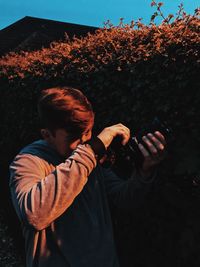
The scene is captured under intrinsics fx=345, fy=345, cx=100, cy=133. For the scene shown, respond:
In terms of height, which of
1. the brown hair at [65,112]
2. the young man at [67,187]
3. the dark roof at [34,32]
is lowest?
the young man at [67,187]

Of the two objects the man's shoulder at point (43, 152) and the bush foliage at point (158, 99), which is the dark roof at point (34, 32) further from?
the man's shoulder at point (43, 152)

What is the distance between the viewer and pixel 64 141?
5.79ft

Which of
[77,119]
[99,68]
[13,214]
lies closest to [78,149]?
[77,119]

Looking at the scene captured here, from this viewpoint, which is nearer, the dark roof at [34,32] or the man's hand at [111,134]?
the man's hand at [111,134]

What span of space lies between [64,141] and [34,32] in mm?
14870

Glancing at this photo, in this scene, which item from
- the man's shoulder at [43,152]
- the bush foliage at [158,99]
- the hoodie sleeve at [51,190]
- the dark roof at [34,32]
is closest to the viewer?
the hoodie sleeve at [51,190]

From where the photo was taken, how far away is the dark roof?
15.5 meters

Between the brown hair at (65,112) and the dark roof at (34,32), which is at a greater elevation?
the dark roof at (34,32)

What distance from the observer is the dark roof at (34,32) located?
15.5 metres

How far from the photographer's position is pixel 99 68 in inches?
132

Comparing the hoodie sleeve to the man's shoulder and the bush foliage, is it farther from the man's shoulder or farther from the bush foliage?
the bush foliage

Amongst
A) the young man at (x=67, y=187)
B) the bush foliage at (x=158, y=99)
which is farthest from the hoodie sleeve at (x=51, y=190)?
the bush foliage at (x=158, y=99)

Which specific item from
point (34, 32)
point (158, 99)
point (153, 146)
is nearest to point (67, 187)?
point (153, 146)

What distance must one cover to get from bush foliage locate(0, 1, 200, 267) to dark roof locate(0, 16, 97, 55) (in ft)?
40.4
